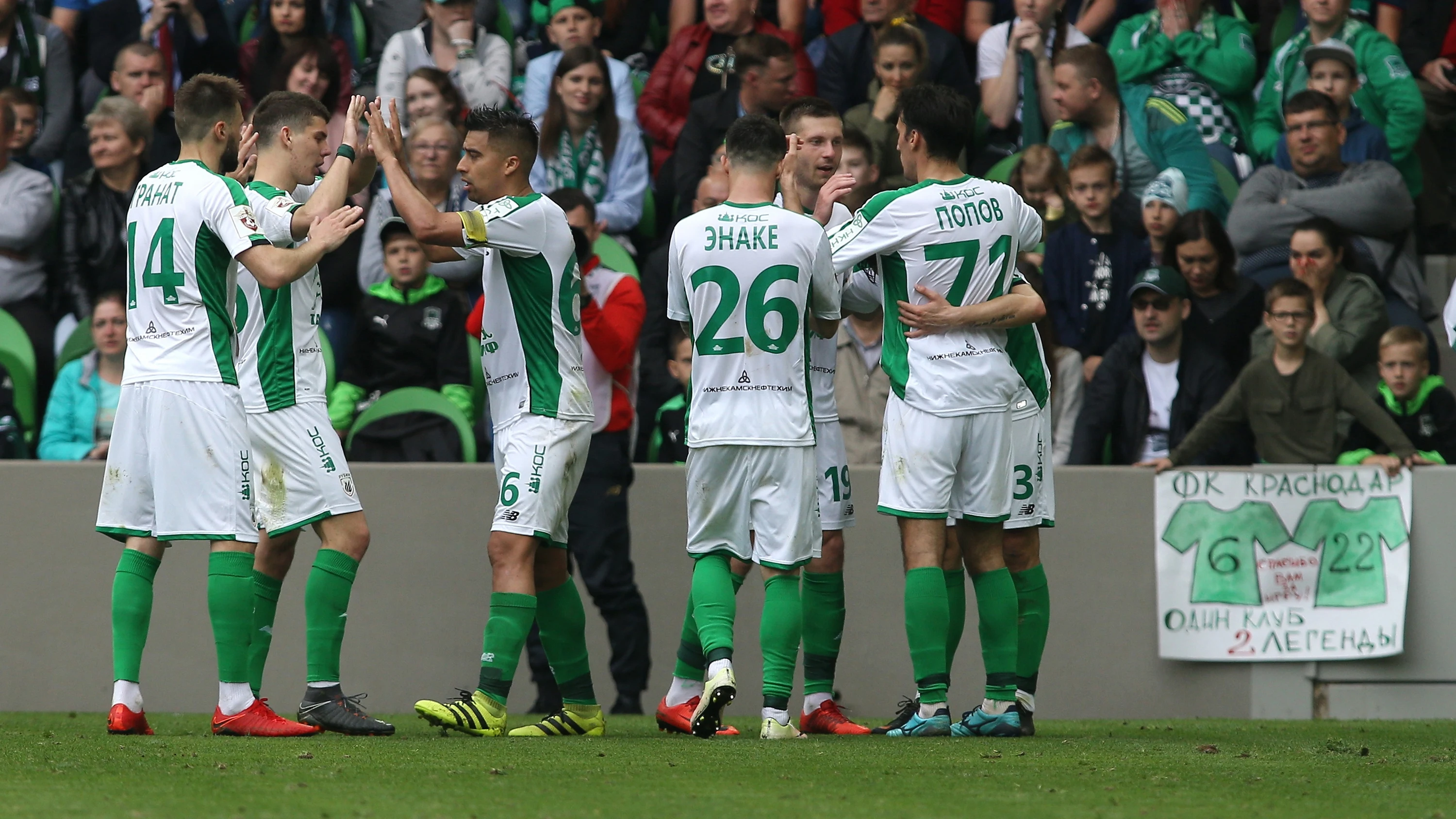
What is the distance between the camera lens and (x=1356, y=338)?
29.7ft

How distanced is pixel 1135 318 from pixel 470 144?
415 centimetres

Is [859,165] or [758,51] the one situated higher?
[758,51]

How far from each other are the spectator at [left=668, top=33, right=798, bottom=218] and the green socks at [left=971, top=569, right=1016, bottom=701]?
442 cm

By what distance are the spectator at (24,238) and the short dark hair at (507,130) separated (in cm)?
499

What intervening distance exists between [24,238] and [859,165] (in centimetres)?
521

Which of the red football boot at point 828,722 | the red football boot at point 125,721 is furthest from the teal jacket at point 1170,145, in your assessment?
the red football boot at point 125,721

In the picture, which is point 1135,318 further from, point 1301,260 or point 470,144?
point 470,144

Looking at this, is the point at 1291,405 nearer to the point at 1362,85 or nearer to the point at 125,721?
the point at 1362,85

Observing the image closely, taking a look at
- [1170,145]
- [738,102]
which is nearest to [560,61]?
[738,102]

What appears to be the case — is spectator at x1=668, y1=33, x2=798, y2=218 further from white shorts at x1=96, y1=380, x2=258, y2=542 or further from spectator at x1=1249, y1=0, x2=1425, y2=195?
white shorts at x1=96, y1=380, x2=258, y2=542

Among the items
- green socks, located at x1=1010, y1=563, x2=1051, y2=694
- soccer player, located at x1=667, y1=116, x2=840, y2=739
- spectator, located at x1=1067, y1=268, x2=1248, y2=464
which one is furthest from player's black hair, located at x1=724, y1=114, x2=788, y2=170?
spectator, located at x1=1067, y1=268, x2=1248, y2=464

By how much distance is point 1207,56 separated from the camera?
35.8 ft

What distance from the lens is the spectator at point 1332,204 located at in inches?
382

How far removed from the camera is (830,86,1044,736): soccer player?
6.41m
